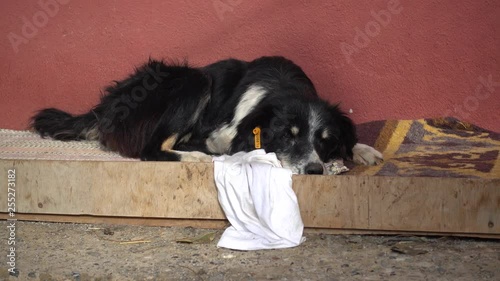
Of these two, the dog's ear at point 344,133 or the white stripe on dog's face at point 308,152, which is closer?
the white stripe on dog's face at point 308,152

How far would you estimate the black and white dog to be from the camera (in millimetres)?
5031

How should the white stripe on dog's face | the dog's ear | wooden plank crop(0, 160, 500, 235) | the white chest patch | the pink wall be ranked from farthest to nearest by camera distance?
the pink wall, the white chest patch, the dog's ear, the white stripe on dog's face, wooden plank crop(0, 160, 500, 235)

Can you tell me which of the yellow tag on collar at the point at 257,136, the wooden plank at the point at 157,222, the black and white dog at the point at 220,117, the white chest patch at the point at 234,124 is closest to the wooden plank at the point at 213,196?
the wooden plank at the point at 157,222

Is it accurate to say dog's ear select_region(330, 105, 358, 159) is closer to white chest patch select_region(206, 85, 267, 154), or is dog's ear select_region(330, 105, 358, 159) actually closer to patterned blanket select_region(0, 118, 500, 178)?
patterned blanket select_region(0, 118, 500, 178)

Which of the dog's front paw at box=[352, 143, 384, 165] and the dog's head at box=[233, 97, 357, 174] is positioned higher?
the dog's head at box=[233, 97, 357, 174]

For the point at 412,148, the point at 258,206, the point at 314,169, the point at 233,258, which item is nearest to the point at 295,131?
the point at 314,169

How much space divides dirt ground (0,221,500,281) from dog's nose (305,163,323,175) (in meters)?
0.47

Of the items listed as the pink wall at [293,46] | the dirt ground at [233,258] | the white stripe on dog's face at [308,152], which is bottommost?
the dirt ground at [233,258]

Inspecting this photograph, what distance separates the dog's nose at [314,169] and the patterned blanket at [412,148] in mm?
279

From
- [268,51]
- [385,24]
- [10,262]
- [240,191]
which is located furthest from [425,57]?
[10,262]

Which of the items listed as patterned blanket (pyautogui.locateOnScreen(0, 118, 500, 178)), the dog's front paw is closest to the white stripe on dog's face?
patterned blanket (pyautogui.locateOnScreen(0, 118, 500, 178))

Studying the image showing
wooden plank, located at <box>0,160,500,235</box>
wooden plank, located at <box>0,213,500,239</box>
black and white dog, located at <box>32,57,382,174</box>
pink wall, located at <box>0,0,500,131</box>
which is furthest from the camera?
pink wall, located at <box>0,0,500,131</box>

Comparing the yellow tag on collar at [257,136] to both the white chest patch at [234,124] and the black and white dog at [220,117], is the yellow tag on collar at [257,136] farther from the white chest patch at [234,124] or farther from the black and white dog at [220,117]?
the white chest patch at [234,124]

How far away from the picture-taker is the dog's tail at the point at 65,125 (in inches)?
226
